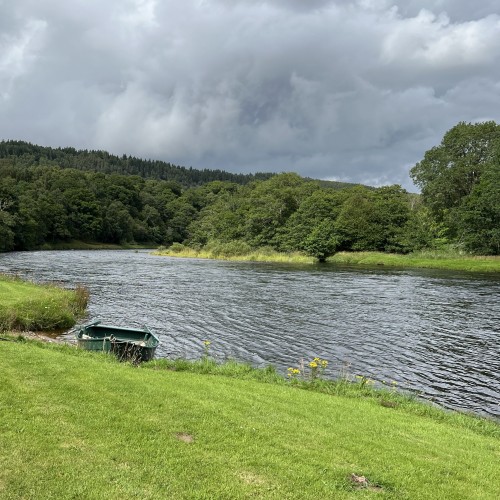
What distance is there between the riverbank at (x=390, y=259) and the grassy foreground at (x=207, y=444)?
65855 millimetres

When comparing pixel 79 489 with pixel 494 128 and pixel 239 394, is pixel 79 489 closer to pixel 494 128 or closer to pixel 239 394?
pixel 239 394

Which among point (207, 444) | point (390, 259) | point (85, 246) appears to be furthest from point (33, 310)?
point (85, 246)

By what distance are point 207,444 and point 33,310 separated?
18.8 meters

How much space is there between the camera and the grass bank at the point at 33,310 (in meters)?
21.8

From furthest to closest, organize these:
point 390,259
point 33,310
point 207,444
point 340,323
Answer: point 390,259, point 340,323, point 33,310, point 207,444

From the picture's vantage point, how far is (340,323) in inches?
1142

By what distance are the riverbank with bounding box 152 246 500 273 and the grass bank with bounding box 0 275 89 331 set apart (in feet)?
201

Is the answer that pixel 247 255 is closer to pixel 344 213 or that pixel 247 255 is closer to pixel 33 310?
pixel 344 213

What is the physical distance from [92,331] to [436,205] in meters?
95.2

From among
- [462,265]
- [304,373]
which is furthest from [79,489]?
[462,265]

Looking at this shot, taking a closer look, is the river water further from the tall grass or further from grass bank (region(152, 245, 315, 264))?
the tall grass

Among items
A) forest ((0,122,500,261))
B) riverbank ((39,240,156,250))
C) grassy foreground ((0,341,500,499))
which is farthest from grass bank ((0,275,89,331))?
riverbank ((39,240,156,250))

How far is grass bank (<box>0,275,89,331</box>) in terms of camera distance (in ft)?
71.6

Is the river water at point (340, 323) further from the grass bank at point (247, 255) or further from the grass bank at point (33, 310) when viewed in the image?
the grass bank at point (247, 255)
